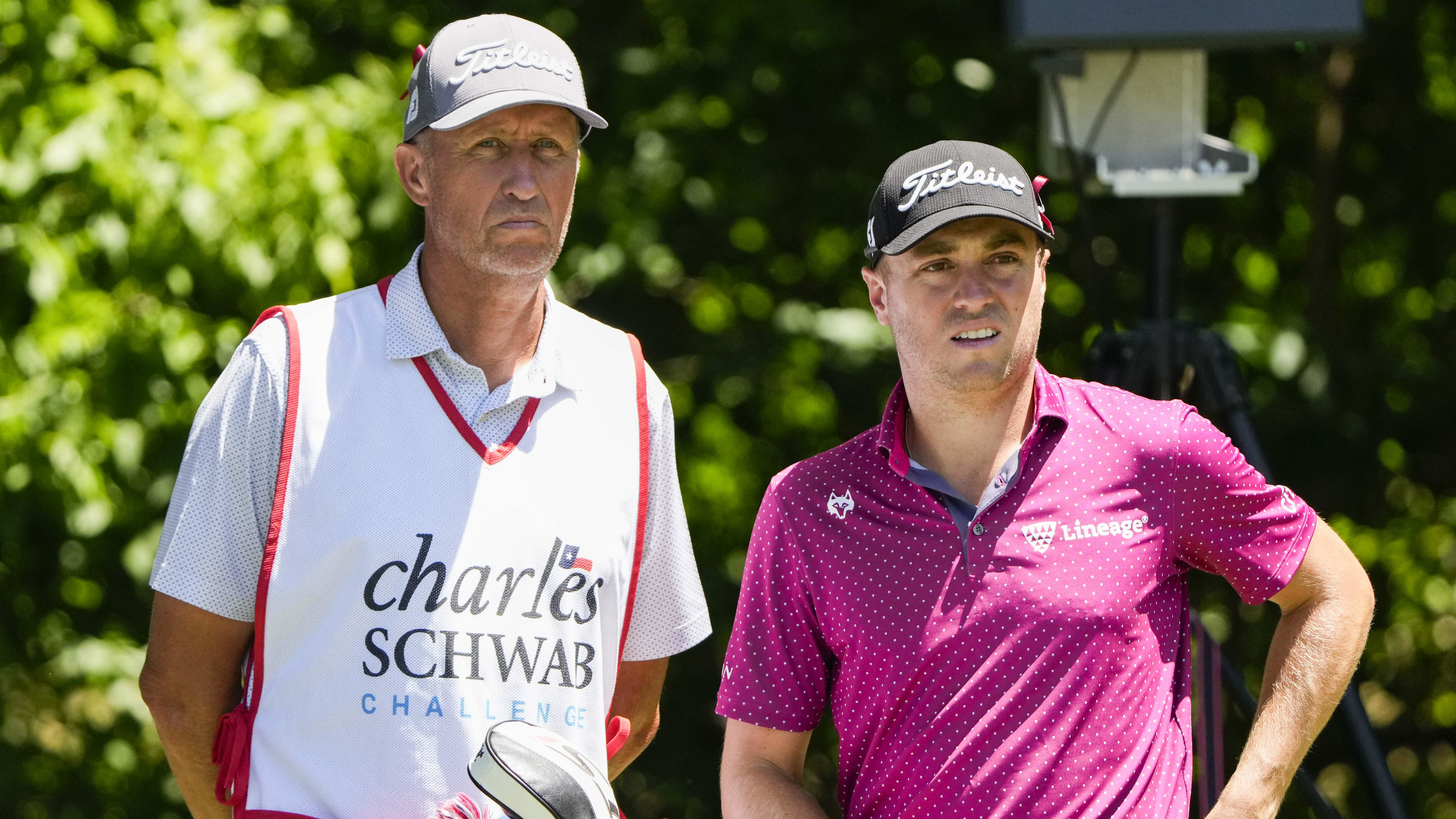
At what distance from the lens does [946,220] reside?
1.85 m

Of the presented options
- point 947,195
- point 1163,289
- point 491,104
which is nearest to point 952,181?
point 947,195

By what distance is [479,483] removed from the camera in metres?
1.87

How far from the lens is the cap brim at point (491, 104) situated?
189 centimetres

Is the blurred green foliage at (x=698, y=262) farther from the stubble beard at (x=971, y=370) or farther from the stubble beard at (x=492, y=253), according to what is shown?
the stubble beard at (x=971, y=370)

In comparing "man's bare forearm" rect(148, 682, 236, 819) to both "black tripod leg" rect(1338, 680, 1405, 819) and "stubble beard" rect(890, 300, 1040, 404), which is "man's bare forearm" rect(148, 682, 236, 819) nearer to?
"stubble beard" rect(890, 300, 1040, 404)

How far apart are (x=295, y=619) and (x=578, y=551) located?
0.34m

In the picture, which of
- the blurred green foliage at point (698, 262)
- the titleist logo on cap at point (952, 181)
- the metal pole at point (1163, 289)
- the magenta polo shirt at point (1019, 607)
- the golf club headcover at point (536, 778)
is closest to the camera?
the golf club headcover at point (536, 778)

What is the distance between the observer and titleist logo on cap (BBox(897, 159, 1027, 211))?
1.88 m

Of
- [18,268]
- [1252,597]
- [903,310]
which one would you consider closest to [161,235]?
[18,268]

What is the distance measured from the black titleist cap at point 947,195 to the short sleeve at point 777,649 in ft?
1.19

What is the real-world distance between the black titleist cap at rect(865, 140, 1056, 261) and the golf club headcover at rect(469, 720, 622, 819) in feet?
2.42

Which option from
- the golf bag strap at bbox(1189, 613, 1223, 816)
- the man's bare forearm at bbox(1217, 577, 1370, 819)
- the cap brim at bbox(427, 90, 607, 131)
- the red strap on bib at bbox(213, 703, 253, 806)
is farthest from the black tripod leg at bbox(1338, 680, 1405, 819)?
the red strap on bib at bbox(213, 703, 253, 806)

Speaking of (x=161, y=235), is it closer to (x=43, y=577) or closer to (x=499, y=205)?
(x=43, y=577)

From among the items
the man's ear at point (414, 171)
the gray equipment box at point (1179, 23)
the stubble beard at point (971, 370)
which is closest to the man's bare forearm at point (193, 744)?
the man's ear at point (414, 171)
